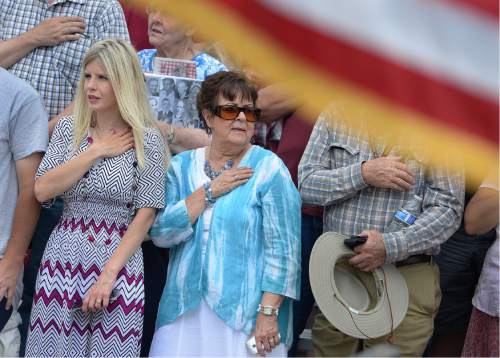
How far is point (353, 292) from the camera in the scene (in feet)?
13.4

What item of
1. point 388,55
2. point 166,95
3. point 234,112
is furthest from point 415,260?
point 388,55

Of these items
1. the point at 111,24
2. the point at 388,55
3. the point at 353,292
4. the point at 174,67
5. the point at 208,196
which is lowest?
the point at 353,292

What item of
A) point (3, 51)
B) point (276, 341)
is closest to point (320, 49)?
point (276, 341)

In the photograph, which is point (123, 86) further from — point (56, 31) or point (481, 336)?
point (481, 336)

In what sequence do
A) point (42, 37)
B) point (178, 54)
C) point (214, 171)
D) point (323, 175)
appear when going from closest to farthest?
point (214, 171)
point (323, 175)
point (42, 37)
point (178, 54)

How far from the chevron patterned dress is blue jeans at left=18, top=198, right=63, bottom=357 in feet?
Answer: 1.42

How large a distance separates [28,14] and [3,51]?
0.28 metres

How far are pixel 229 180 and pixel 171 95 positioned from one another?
0.66 meters

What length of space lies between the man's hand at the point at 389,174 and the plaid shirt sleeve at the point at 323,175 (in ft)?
0.14

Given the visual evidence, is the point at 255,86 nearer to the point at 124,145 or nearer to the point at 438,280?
the point at 124,145

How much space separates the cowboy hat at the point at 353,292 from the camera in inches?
155

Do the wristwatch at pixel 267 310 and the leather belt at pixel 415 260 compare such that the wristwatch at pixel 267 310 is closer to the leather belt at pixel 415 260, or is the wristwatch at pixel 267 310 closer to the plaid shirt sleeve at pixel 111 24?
the leather belt at pixel 415 260

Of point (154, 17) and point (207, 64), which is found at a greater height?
point (154, 17)

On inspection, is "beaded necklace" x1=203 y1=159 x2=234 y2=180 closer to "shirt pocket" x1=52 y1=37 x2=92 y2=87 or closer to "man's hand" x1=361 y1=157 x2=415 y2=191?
"man's hand" x1=361 y1=157 x2=415 y2=191
